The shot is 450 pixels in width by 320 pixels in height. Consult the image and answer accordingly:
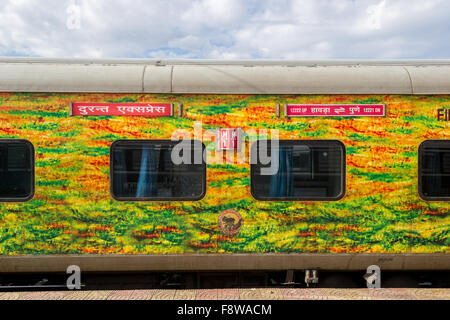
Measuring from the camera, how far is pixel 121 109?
4176mm

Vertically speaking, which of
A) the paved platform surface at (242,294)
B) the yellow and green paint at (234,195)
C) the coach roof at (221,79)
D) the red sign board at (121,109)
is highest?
the coach roof at (221,79)

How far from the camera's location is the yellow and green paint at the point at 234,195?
13.5 ft

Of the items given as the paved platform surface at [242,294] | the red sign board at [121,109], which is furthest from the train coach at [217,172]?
the paved platform surface at [242,294]

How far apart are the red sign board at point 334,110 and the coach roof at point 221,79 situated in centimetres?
18

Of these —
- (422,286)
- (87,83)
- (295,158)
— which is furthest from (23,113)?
(422,286)

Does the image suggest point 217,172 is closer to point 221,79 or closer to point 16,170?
point 221,79

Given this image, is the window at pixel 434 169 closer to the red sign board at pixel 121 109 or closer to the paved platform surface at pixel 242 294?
the paved platform surface at pixel 242 294

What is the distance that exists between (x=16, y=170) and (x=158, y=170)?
1.73 meters

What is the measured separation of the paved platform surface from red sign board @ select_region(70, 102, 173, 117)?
2186 millimetres

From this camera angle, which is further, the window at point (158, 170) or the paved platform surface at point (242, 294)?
the window at point (158, 170)

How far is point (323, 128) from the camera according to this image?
4227mm

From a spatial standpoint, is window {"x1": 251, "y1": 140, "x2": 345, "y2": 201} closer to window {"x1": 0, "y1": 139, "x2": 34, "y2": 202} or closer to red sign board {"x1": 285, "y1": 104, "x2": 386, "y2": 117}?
red sign board {"x1": 285, "y1": 104, "x2": 386, "y2": 117}

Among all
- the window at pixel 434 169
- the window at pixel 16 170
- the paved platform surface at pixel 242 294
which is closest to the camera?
the paved platform surface at pixel 242 294

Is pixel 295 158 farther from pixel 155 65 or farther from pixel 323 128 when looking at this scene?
pixel 155 65
